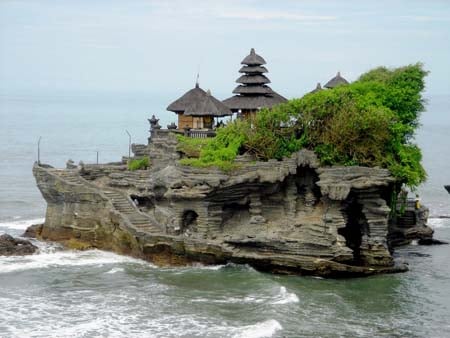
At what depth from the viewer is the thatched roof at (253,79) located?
4706cm

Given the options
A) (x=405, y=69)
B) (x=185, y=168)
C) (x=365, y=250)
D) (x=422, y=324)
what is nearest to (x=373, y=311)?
(x=422, y=324)

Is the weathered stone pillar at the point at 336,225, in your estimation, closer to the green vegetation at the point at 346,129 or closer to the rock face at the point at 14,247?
the green vegetation at the point at 346,129

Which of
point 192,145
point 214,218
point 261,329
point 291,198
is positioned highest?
point 192,145

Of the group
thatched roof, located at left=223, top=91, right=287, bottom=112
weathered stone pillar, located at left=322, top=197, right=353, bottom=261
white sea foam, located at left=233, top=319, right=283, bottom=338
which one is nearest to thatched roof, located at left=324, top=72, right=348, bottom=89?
thatched roof, located at left=223, top=91, right=287, bottom=112

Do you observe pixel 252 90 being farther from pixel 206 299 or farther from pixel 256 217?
pixel 206 299

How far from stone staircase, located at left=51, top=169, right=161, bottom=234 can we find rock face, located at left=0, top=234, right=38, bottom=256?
4.18m

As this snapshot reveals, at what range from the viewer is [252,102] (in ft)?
155

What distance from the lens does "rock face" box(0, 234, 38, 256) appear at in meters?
43.5

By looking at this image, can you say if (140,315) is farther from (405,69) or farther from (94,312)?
(405,69)

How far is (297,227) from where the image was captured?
40.4 m

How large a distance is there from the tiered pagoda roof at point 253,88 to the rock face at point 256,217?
5128 millimetres

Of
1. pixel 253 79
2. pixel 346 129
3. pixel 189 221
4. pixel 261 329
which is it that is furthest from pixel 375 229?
pixel 253 79

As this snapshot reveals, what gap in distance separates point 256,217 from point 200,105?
26.0 feet

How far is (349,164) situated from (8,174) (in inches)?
1960
